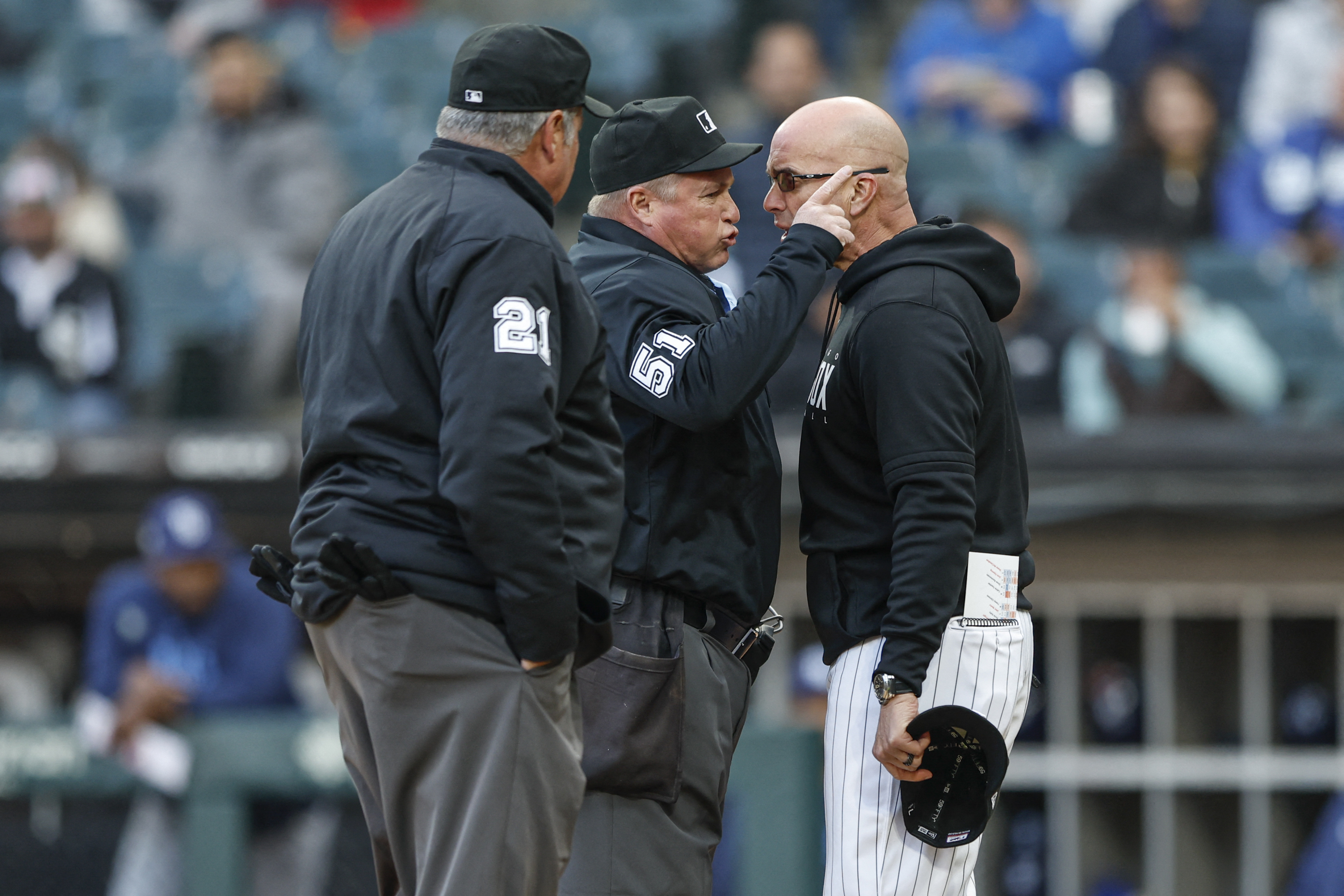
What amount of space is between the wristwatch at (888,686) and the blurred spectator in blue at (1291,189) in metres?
5.55

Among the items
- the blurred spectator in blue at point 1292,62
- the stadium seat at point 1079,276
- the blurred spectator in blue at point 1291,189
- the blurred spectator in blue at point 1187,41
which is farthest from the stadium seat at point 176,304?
the blurred spectator in blue at point 1292,62

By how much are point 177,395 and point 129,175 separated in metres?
1.81

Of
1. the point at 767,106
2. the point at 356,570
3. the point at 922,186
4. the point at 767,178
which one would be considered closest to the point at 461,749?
the point at 356,570

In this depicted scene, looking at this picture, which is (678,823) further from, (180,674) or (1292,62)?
(1292,62)

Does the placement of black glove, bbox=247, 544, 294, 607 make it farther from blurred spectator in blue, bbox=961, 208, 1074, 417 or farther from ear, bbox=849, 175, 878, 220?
blurred spectator in blue, bbox=961, 208, 1074, 417

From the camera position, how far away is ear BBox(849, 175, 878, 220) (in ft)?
10.3

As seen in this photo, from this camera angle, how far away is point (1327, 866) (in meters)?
5.71

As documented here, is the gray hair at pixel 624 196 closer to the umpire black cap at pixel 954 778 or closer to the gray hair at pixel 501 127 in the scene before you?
the gray hair at pixel 501 127

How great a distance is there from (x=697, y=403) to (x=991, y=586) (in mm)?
601

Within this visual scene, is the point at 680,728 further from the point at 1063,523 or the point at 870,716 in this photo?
the point at 1063,523

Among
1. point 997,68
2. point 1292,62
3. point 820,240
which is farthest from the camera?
point 997,68

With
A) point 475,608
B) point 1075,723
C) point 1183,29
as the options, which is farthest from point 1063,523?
point 475,608

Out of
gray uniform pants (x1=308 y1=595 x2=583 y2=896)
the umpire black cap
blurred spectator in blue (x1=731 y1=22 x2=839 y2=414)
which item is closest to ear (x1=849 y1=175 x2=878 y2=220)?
the umpire black cap

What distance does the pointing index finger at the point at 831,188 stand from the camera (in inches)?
122
